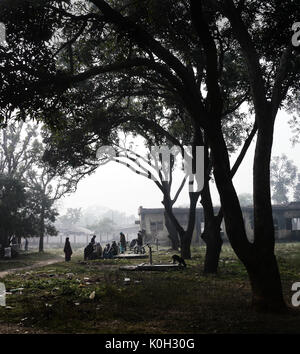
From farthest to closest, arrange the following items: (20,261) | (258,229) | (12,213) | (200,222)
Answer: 1. (200,222)
2. (12,213)
3. (20,261)
4. (258,229)

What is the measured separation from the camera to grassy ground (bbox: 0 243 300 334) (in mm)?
5668

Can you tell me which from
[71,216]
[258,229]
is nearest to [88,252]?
[258,229]

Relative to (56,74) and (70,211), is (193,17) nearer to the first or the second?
(56,74)

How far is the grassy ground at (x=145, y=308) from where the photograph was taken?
5.67 metres

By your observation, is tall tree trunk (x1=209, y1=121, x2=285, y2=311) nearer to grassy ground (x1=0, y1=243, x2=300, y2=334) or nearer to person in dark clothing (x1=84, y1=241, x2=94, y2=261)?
grassy ground (x1=0, y1=243, x2=300, y2=334)

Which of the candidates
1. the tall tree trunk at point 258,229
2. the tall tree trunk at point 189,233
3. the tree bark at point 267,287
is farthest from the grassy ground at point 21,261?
the tree bark at point 267,287

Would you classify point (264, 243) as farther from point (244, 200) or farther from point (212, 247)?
point (244, 200)

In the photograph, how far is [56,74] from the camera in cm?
755

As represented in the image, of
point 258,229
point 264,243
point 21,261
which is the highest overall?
point 258,229

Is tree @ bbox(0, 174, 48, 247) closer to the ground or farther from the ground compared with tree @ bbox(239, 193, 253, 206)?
closer to the ground

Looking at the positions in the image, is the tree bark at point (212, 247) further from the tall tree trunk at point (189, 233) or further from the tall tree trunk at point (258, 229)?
the tall tree trunk at point (258, 229)

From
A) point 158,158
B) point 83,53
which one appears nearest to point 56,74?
point 83,53

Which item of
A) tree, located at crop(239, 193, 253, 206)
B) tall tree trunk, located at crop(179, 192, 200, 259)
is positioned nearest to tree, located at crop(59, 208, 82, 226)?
tree, located at crop(239, 193, 253, 206)

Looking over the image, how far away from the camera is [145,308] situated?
23.4ft
